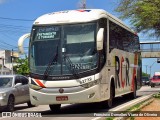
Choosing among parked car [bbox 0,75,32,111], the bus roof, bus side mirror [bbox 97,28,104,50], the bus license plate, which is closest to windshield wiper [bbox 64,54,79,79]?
the bus license plate

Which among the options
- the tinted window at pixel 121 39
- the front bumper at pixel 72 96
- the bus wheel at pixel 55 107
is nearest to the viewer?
the front bumper at pixel 72 96

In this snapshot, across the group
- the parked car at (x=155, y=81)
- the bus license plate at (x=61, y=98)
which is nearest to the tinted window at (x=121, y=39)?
the bus license plate at (x=61, y=98)

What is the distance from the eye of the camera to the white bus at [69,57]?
1456 cm

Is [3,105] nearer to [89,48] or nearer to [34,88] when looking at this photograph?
[34,88]

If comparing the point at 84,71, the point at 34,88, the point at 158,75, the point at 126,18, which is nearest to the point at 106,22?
the point at 84,71

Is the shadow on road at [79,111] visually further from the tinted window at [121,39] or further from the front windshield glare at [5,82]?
the tinted window at [121,39]

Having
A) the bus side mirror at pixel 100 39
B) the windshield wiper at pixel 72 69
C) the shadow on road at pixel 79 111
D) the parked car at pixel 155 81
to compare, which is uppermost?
the bus side mirror at pixel 100 39

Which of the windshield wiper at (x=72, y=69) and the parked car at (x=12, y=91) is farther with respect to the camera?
the parked car at (x=12, y=91)

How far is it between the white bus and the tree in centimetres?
446

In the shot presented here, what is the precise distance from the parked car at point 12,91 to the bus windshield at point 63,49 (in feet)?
8.87

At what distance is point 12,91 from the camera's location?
1789cm

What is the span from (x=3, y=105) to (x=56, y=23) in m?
4.27

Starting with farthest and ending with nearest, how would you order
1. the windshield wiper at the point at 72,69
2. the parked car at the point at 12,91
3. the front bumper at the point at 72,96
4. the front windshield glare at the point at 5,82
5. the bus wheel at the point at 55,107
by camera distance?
the front windshield glare at the point at 5,82 < the parked car at the point at 12,91 < the bus wheel at the point at 55,107 < the windshield wiper at the point at 72,69 < the front bumper at the point at 72,96

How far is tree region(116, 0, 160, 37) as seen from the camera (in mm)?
20234
